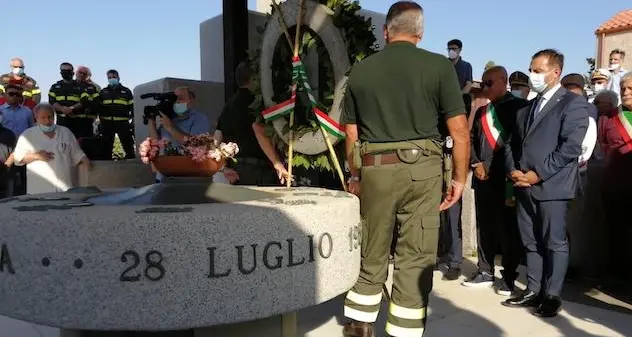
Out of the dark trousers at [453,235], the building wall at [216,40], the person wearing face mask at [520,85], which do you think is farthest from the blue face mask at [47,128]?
the person wearing face mask at [520,85]

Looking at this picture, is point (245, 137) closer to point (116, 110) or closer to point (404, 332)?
point (404, 332)

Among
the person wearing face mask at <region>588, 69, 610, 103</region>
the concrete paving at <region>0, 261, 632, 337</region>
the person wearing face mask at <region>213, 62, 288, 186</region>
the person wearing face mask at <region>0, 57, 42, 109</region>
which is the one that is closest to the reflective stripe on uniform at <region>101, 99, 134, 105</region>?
the person wearing face mask at <region>0, 57, 42, 109</region>

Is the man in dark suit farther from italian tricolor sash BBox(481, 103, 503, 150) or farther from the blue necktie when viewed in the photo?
italian tricolor sash BBox(481, 103, 503, 150)

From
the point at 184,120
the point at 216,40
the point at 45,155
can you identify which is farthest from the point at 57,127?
the point at 216,40

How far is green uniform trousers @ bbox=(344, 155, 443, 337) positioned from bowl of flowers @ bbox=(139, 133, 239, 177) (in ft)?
2.87

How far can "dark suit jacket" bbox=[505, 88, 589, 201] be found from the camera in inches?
149

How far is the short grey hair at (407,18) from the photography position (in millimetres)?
3148

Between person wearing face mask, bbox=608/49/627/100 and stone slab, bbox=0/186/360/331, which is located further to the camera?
person wearing face mask, bbox=608/49/627/100

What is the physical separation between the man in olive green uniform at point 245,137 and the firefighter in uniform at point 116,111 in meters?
4.39

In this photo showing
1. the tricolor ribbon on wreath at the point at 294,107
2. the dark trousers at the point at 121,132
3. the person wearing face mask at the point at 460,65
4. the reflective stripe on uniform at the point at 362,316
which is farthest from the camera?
the dark trousers at the point at 121,132

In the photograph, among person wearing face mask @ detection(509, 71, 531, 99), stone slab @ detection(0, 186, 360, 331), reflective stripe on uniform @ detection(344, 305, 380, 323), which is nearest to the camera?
stone slab @ detection(0, 186, 360, 331)

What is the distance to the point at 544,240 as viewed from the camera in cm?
393

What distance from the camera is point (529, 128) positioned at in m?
4.05

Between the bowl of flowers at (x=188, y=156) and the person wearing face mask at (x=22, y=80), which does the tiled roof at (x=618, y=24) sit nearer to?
the person wearing face mask at (x=22, y=80)
